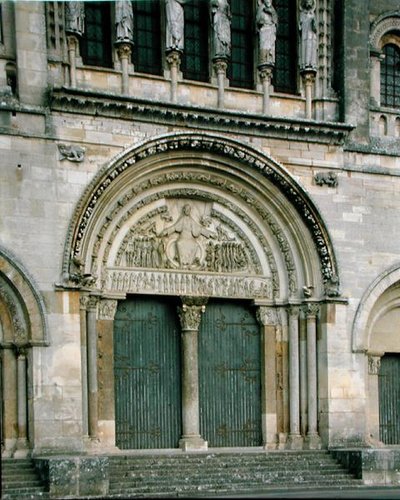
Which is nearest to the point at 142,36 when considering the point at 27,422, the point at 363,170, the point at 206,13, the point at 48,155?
the point at 206,13

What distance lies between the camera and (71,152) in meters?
24.2

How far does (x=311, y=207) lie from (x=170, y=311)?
12.9ft

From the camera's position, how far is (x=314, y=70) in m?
27.4

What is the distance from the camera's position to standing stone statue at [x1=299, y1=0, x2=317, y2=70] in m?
27.3

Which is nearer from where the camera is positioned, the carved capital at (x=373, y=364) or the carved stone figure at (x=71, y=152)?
the carved stone figure at (x=71, y=152)

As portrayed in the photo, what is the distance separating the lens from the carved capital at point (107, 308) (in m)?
25.0

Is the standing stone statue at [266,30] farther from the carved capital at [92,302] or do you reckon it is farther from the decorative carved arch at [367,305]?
the carved capital at [92,302]

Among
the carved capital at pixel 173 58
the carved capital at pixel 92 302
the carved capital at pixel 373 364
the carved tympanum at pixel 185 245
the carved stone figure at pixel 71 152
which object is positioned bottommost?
the carved capital at pixel 373 364

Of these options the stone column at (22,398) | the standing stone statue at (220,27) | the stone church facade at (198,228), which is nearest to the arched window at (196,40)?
the stone church facade at (198,228)

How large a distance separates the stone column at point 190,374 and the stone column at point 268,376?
1605 mm

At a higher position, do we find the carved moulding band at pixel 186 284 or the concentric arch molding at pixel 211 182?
the concentric arch molding at pixel 211 182

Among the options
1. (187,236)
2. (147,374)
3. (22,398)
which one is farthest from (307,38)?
(22,398)

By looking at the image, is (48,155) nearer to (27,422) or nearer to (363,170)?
(27,422)

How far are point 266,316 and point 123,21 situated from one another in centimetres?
728
